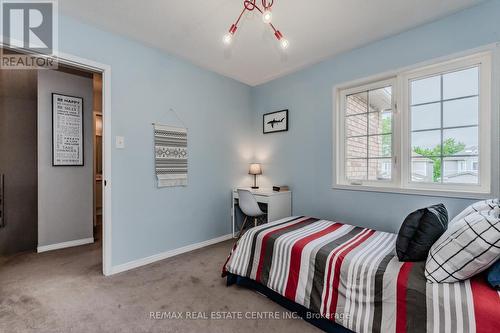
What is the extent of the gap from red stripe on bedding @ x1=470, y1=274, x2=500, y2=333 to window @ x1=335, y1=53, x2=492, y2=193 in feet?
4.02

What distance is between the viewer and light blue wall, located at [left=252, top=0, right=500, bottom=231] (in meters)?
2.09

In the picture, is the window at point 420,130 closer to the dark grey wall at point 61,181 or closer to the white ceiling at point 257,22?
the white ceiling at point 257,22

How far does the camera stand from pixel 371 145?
274 centimetres

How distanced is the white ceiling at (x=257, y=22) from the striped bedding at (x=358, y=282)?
1936mm

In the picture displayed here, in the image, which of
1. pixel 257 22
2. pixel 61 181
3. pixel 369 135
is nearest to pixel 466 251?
pixel 369 135

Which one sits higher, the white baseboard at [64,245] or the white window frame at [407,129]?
the white window frame at [407,129]

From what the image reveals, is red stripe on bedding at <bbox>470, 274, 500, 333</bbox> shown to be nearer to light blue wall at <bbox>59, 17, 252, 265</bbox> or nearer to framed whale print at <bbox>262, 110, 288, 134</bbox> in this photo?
framed whale print at <bbox>262, 110, 288, 134</bbox>

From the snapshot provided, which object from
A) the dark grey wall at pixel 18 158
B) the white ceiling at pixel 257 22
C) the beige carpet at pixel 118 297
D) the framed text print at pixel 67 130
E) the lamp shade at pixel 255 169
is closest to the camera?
the beige carpet at pixel 118 297

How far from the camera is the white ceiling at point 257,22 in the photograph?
200cm

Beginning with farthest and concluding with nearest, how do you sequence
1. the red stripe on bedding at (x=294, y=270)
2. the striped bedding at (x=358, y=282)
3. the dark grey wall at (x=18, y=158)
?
the dark grey wall at (x=18, y=158) < the red stripe on bedding at (x=294, y=270) < the striped bedding at (x=358, y=282)

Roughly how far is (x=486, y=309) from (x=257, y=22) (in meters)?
2.53

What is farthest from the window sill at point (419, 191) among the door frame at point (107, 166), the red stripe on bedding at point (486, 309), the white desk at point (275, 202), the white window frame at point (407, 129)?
the door frame at point (107, 166)

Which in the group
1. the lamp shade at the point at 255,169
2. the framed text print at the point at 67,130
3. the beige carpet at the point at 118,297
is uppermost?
the framed text print at the point at 67,130

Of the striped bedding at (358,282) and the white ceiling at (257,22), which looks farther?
the white ceiling at (257,22)
